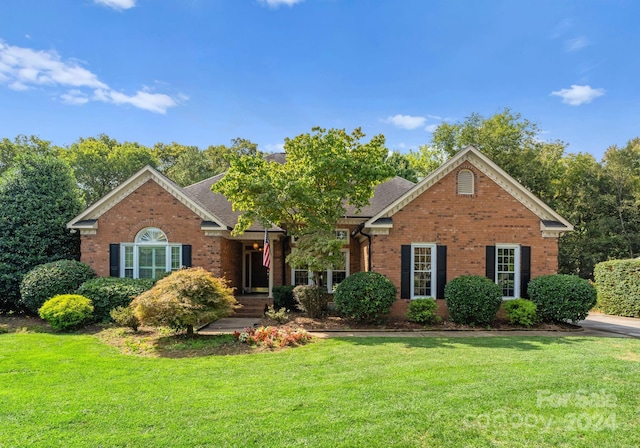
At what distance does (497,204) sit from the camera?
12.9 meters

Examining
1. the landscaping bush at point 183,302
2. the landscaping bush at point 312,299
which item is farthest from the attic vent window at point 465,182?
Result: the landscaping bush at point 183,302

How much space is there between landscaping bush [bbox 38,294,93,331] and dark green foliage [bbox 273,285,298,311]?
6.39 metres

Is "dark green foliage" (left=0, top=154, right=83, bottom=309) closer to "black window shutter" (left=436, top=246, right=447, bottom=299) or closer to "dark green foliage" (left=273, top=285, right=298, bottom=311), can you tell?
"dark green foliage" (left=273, top=285, right=298, bottom=311)

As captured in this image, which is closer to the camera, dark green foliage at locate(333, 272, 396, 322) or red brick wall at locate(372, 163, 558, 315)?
dark green foliage at locate(333, 272, 396, 322)

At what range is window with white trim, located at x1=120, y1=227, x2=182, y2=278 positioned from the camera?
13742mm

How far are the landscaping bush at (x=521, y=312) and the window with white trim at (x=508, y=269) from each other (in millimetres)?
967

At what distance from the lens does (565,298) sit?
11398mm

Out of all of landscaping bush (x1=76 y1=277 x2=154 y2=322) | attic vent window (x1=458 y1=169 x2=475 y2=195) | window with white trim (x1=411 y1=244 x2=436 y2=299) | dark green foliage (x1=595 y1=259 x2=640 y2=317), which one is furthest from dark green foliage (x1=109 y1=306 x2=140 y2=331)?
dark green foliage (x1=595 y1=259 x2=640 y2=317)

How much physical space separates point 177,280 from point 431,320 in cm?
818

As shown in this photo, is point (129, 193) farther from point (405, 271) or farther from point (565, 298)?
point (565, 298)

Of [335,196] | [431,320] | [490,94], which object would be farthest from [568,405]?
[490,94]

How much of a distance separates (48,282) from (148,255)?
3.17 m

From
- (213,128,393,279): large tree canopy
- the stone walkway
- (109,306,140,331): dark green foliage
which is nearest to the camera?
(109,306,140,331): dark green foliage

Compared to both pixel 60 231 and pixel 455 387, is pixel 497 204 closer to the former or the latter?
pixel 455 387
